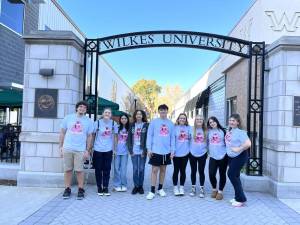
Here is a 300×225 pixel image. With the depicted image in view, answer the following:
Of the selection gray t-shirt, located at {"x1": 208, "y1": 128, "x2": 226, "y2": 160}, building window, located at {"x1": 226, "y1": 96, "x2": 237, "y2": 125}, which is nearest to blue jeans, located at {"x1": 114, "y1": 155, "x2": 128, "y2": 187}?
gray t-shirt, located at {"x1": 208, "y1": 128, "x2": 226, "y2": 160}

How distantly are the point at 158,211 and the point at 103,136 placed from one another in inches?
75.4

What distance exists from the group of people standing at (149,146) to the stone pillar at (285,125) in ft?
3.76

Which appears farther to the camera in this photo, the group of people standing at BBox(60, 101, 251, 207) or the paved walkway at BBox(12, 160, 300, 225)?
the group of people standing at BBox(60, 101, 251, 207)

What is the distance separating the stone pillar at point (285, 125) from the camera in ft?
24.0

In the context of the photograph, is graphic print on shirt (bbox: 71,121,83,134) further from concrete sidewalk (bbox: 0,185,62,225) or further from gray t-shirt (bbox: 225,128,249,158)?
gray t-shirt (bbox: 225,128,249,158)

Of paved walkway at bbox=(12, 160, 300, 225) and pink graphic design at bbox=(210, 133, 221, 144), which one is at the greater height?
pink graphic design at bbox=(210, 133, 221, 144)

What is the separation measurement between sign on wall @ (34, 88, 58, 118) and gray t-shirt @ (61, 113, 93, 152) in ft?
3.28

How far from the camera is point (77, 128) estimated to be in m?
6.86

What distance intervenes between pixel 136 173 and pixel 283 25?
652 centimetres

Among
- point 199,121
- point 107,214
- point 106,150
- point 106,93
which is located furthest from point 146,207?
point 106,93

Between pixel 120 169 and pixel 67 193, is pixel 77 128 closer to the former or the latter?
pixel 67 193

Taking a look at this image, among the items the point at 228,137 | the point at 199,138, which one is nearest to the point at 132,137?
the point at 199,138

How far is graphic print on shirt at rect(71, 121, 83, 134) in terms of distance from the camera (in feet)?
22.5

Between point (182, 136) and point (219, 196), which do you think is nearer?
point (219, 196)
